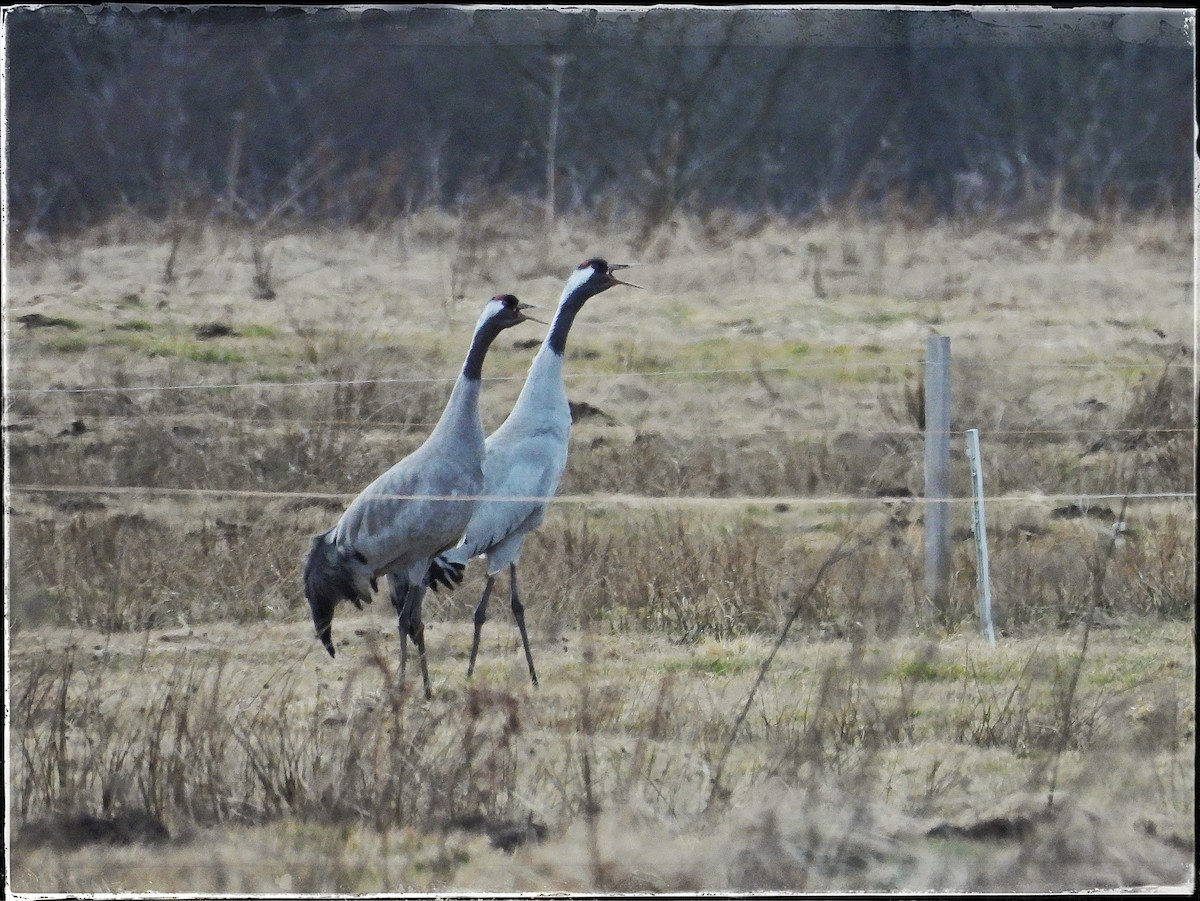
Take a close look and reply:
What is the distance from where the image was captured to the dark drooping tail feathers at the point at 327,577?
550cm

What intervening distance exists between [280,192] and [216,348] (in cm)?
166

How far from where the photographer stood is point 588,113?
10625 millimetres

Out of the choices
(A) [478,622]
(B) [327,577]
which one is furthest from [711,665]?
(B) [327,577]

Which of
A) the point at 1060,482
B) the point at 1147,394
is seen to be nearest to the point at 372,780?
the point at 1060,482

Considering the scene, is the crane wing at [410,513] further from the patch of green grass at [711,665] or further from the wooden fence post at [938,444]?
the wooden fence post at [938,444]

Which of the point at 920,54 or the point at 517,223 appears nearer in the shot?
the point at 517,223

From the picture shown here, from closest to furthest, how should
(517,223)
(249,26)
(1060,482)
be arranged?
(1060,482) < (249,26) < (517,223)

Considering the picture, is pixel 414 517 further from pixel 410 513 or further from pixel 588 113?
pixel 588 113

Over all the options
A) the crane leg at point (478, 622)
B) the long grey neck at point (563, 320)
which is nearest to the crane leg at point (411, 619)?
the crane leg at point (478, 622)

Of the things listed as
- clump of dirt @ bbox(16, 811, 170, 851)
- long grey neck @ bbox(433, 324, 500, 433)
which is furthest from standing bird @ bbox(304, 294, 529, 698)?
clump of dirt @ bbox(16, 811, 170, 851)

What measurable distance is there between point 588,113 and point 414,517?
5.86 metres

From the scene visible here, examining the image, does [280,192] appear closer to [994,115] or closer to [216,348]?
[216,348]

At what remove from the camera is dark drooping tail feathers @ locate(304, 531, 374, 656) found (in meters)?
5.50

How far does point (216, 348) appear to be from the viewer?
9422 millimetres
